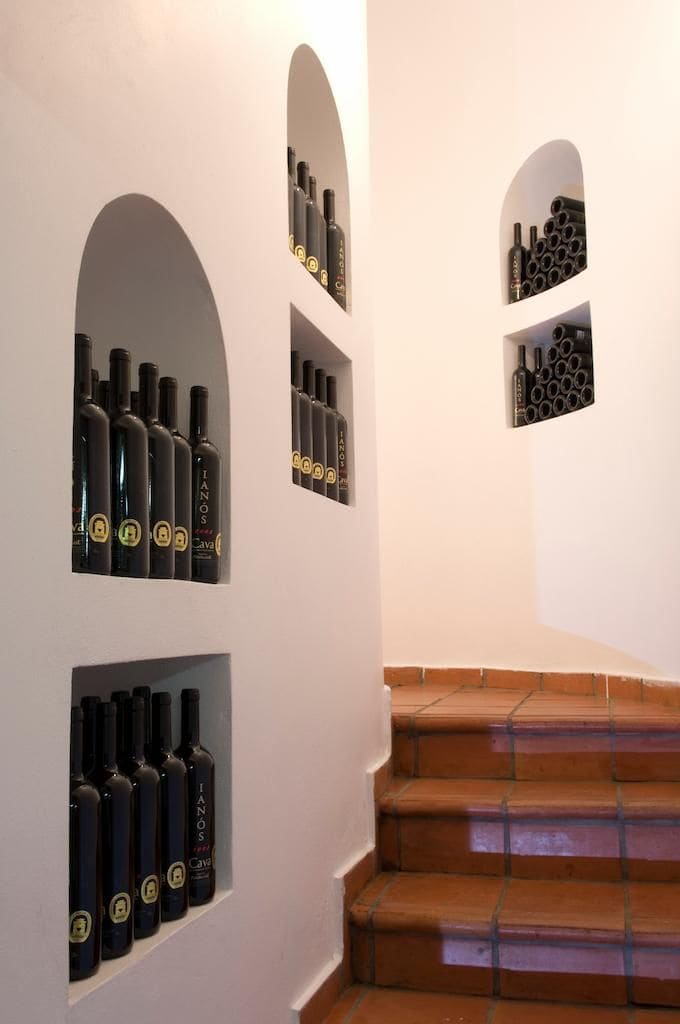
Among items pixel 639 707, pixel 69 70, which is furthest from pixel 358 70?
pixel 639 707

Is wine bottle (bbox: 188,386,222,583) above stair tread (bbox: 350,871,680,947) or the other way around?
above

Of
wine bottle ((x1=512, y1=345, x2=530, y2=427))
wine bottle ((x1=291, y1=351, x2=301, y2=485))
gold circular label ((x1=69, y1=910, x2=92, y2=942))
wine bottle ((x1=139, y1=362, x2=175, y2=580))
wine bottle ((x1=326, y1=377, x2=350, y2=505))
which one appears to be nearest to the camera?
gold circular label ((x1=69, y1=910, x2=92, y2=942))

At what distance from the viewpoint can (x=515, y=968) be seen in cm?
259

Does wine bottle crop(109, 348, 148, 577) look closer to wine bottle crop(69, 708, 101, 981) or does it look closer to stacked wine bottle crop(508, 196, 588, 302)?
wine bottle crop(69, 708, 101, 981)

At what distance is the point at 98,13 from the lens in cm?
156

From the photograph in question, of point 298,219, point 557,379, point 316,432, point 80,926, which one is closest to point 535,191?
point 557,379

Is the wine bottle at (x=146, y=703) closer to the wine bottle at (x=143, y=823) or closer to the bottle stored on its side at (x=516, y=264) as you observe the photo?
the wine bottle at (x=143, y=823)

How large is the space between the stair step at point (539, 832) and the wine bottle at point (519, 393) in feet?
7.12

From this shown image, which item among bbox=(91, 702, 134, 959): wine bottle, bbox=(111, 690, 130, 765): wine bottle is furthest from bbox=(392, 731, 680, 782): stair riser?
bbox=(91, 702, 134, 959): wine bottle

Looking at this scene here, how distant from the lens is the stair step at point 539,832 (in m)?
2.92

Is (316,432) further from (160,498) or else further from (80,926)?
(80,926)

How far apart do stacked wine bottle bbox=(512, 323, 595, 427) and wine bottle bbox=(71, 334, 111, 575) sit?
337cm

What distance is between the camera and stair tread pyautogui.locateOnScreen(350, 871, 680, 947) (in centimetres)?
254

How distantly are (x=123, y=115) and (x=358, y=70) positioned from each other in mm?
2037
